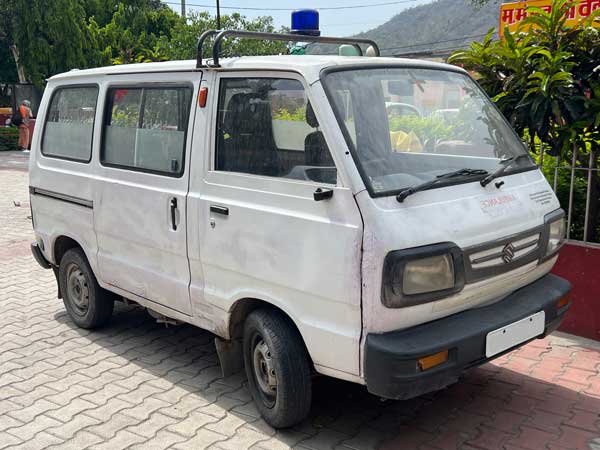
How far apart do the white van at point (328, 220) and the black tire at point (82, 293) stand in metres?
0.51

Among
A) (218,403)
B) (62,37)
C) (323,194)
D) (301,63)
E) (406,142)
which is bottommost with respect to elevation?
(218,403)

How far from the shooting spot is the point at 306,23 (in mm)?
4668

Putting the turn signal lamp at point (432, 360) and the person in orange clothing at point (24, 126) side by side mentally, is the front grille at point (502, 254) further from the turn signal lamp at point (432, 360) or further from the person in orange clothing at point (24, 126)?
the person in orange clothing at point (24, 126)

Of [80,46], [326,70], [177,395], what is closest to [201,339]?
[177,395]

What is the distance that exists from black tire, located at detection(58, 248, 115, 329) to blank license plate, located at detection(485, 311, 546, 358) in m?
3.14

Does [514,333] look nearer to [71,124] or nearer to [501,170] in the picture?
[501,170]

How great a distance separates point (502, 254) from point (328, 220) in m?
0.95

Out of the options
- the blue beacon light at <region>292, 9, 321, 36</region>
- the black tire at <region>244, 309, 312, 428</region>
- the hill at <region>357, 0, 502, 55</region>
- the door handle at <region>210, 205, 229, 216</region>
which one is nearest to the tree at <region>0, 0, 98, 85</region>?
the blue beacon light at <region>292, 9, 321, 36</region>

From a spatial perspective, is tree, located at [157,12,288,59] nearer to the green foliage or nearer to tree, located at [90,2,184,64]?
the green foliage

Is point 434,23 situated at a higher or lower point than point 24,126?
higher

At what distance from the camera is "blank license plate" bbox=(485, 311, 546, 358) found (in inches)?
131

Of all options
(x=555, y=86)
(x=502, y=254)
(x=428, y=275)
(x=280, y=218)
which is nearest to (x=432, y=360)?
(x=428, y=275)

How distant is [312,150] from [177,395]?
189cm

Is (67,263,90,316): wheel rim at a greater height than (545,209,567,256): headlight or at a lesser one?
lesser
